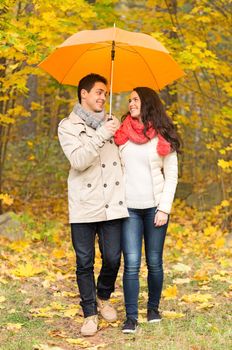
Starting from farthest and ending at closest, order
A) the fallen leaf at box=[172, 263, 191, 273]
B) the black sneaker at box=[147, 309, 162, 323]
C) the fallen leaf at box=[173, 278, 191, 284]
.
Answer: the fallen leaf at box=[172, 263, 191, 273], the fallen leaf at box=[173, 278, 191, 284], the black sneaker at box=[147, 309, 162, 323]

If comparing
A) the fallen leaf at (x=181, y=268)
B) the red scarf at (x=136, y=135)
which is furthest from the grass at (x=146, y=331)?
the red scarf at (x=136, y=135)

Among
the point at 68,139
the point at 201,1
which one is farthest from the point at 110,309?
the point at 201,1

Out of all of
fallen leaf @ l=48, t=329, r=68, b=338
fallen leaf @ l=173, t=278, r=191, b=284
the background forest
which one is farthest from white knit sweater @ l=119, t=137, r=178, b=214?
fallen leaf @ l=173, t=278, r=191, b=284

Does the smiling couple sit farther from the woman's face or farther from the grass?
the grass

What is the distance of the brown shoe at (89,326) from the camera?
4.86m

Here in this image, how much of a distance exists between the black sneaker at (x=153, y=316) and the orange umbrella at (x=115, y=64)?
1.90 metres

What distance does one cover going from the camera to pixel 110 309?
5.28 m

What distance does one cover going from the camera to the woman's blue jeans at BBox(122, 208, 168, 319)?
15.7 ft

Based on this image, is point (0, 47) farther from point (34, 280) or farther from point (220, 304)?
point (220, 304)

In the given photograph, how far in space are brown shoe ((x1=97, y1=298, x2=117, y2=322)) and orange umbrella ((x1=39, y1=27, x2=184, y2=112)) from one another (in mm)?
1880

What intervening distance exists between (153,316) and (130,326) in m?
0.33

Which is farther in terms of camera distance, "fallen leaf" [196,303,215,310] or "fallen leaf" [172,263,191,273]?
"fallen leaf" [172,263,191,273]

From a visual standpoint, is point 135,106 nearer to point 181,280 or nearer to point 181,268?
point 181,280

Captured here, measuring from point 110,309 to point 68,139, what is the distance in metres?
1.60
